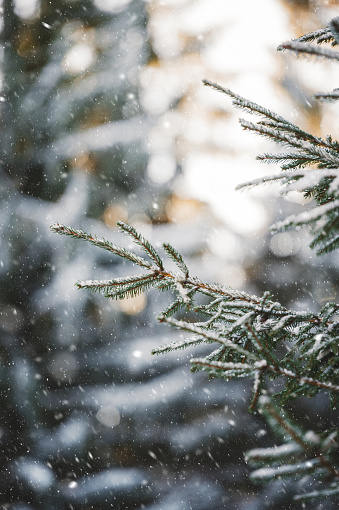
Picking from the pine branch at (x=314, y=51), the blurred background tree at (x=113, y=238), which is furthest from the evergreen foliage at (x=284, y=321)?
the blurred background tree at (x=113, y=238)

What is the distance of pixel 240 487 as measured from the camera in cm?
654

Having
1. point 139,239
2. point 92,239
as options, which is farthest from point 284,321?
point 92,239

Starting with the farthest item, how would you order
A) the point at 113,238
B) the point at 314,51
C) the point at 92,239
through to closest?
the point at 113,238 → the point at 92,239 → the point at 314,51

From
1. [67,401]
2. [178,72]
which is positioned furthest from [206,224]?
[67,401]

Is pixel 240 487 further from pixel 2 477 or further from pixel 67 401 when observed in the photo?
pixel 2 477

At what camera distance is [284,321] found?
1.40m

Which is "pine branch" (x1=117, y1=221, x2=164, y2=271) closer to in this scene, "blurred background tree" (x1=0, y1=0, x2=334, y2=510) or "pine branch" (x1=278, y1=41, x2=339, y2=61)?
"pine branch" (x1=278, y1=41, x2=339, y2=61)

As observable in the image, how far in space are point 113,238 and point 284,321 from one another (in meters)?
6.61

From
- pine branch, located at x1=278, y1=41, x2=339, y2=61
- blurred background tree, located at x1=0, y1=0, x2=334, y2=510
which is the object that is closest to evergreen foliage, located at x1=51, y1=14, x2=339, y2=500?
pine branch, located at x1=278, y1=41, x2=339, y2=61

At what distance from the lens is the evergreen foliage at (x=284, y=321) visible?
2.98ft

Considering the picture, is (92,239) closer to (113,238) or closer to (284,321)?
(284,321)

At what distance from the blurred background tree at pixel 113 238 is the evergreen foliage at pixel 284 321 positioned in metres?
6.18

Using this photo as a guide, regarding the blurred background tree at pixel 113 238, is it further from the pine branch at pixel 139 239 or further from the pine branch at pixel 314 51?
the pine branch at pixel 314 51

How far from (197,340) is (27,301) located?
7145mm
